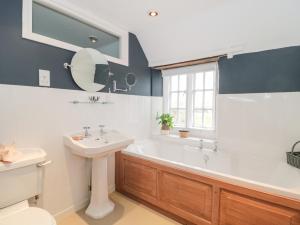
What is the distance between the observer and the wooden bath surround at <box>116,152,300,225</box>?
53.5 inches

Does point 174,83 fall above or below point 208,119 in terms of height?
above

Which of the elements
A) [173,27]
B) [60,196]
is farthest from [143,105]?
[60,196]

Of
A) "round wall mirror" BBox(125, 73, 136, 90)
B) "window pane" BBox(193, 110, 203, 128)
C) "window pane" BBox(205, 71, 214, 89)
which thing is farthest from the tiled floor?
"window pane" BBox(205, 71, 214, 89)

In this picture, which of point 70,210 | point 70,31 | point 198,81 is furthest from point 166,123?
point 70,31

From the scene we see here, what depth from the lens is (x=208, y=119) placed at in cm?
288

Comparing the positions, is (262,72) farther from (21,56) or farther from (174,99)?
(21,56)

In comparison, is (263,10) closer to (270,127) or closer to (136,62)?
(270,127)

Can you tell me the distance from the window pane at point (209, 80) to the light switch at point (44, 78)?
2235 millimetres

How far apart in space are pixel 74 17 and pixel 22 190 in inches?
74.2

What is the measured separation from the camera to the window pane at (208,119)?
2850mm

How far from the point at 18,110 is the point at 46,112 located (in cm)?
24

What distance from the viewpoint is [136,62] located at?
114 inches

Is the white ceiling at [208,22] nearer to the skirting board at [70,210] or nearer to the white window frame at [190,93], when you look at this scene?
the white window frame at [190,93]

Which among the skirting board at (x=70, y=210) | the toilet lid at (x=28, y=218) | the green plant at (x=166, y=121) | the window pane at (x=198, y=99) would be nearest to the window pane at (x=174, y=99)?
the green plant at (x=166, y=121)
